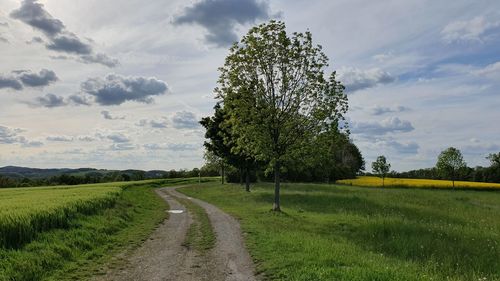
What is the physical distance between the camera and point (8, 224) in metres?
14.6

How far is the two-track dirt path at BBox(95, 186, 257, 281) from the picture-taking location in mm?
11828

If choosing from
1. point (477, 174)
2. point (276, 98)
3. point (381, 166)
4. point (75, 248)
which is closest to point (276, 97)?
point (276, 98)

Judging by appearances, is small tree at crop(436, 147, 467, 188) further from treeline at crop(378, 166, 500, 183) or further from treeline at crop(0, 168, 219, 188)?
treeline at crop(0, 168, 219, 188)

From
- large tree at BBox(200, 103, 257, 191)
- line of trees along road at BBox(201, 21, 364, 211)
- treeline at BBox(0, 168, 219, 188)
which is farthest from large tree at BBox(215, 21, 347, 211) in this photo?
treeline at BBox(0, 168, 219, 188)

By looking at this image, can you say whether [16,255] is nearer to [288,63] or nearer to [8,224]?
[8,224]

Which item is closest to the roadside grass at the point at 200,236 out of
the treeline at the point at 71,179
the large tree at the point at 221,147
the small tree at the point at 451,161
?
the large tree at the point at 221,147

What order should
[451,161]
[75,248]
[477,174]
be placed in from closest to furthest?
[75,248], [451,161], [477,174]

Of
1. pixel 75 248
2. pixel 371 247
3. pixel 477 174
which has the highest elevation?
pixel 477 174

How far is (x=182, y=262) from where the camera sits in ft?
44.5

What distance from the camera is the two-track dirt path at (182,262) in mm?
11828

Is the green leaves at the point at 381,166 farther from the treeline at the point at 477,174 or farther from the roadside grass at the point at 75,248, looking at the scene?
the roadside grass at the point at 75,248

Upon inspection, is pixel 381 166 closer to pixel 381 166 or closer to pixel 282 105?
pixel 381 166

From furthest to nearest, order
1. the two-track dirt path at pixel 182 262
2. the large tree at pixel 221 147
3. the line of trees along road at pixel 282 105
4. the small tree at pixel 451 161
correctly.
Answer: the small tree at pixel 451 161 → the large tree at pixel 221 147 → the line of trees along road at pixel 282 105 → the two-track dirt path at pixel 182 262

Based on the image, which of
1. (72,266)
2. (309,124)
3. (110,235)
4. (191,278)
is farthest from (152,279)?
(309,124)
